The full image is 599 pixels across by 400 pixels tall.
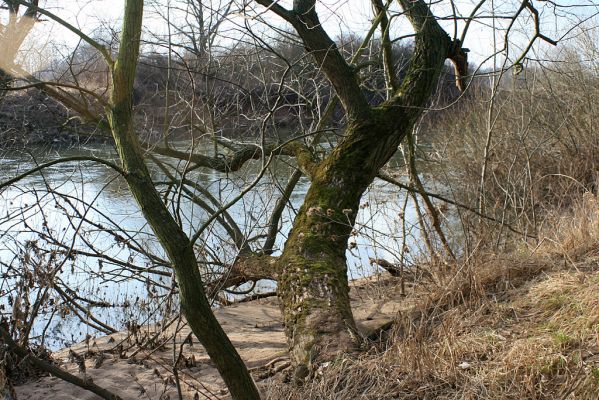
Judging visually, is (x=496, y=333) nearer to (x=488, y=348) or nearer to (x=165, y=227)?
(x=488, y=348)

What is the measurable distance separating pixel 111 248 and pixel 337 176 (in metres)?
3.70

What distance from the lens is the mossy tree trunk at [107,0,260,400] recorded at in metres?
3.29

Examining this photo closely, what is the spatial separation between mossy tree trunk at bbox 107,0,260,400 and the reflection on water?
97 centimetres

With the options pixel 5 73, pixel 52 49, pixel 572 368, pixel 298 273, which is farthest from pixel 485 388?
pixel 52 49

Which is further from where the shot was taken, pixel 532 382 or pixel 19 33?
pixel 19 33

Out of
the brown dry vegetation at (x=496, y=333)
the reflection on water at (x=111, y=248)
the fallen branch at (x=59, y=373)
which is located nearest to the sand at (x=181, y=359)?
the fallen branch at (x=59, y=373)

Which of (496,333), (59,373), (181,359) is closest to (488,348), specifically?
(496,333)

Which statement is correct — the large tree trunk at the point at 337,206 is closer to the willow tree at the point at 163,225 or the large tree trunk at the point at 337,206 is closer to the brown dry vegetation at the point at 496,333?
the brown dry vegetation at the point at 496,333

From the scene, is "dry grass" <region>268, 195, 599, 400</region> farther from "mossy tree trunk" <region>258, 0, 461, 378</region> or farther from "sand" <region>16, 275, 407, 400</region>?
"sand" <region>16, 275, 407, 400</region>

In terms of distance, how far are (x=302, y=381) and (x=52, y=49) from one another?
4998 millimetres

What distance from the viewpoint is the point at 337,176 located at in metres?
5.62

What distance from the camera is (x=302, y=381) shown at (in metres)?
4.07

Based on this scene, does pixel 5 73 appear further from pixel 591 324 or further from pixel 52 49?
pixel 591 324

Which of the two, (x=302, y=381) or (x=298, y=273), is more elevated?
(x=298, y=273)
